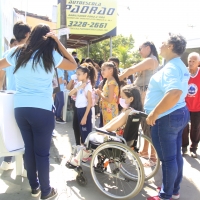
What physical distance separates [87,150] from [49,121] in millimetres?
810

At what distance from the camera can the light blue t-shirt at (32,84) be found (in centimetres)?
221

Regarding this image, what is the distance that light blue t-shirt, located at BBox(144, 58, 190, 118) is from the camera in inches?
83.1

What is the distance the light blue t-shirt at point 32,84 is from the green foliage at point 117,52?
13.4m

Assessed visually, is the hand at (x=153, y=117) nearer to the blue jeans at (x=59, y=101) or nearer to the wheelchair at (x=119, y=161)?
the wheelchair at (x=119, y=161)

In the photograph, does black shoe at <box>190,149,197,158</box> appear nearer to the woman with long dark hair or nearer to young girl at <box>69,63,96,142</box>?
the woman with long dark hair

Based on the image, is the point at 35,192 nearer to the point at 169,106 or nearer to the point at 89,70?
→ the point at 169,106

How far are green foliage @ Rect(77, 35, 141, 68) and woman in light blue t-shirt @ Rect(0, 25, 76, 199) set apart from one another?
1334cm

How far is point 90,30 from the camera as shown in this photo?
31.4 ft

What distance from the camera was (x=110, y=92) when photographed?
354cm

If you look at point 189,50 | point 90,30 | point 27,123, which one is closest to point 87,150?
point 27,123

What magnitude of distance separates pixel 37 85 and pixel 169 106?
3.98 ft

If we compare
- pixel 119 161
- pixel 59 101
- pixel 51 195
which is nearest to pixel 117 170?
pixel 119 161

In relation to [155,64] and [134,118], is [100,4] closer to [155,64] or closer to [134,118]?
[155,64]

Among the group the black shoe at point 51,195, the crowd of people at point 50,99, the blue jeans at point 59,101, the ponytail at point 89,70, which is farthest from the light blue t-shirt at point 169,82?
the blue jeans at point 59,101
